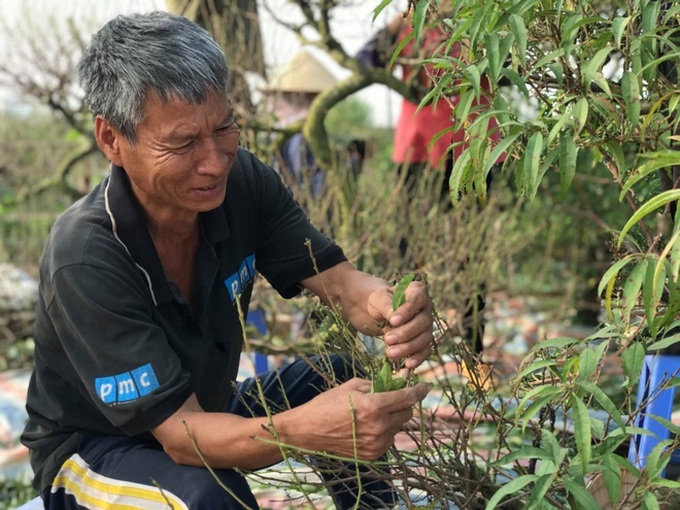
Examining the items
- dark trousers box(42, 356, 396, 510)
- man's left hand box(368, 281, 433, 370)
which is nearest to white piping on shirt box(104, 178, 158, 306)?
dark trousers box(42, 356, 396, 510)

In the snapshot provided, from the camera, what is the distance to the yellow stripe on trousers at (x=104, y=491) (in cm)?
177

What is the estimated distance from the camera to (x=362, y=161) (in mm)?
5504

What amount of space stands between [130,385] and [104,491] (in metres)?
0.29

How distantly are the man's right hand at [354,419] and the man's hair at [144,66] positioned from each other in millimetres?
686

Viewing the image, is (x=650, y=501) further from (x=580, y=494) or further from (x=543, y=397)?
(x=543, y=397)

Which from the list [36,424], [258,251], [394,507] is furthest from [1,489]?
[394,507]

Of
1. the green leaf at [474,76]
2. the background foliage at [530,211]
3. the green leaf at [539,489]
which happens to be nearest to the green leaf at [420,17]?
the background foliage at [530,211]

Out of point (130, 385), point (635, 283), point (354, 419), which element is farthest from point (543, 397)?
point (130, 385)

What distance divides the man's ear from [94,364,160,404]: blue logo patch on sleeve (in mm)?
497

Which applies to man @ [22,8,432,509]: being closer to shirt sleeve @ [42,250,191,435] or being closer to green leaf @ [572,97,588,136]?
shirt sleeve @ [42,250,191,435]

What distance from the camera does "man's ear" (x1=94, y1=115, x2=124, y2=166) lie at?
1870 millimetres

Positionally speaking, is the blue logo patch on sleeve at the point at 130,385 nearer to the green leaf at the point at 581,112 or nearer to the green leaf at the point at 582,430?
the green leaf at the point at 582,430

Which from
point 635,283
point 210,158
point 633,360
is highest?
point 210,158

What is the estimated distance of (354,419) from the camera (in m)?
1.55
